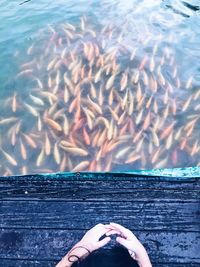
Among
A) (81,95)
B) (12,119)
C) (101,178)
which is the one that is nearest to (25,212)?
(101,178)

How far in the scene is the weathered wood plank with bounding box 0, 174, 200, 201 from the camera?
10.8 ft

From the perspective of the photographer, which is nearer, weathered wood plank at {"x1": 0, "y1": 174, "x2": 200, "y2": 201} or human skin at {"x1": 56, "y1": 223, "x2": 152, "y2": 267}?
human skin at {"x1": 56, "y1": 223, "x2": 152, "y2": 267}

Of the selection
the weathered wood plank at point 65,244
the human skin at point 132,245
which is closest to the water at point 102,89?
the weathered wood plank at point 65,244

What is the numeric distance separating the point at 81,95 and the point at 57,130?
823mm

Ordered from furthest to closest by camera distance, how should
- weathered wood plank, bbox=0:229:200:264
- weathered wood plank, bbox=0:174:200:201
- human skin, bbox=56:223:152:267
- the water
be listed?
the water → weathered wood plank, bbox=0:174:200:201 → weathered wood plank, bbox=0:229:200:264 → human skin, bbox=56:223:152:267

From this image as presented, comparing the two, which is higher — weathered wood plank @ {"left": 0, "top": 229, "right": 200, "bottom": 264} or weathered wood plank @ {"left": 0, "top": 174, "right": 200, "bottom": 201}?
weathered wood plank @ {"left": 0, "top": 174, "right": 200, "bottom": 201}

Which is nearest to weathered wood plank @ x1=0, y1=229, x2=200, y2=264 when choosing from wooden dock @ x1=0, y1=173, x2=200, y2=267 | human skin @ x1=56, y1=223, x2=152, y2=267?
wooden dock @ x1=0, y1=173, x2=200, y2=267

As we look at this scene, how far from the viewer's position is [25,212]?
3.26 m

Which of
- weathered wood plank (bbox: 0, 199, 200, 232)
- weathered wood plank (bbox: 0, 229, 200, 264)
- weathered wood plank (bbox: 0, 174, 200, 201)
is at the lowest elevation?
weathered wood plank (bbox: 0, 229, 200, 264)

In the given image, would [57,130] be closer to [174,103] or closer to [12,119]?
[12,119]

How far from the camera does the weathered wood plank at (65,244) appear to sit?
2.81 m

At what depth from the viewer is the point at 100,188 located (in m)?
3.40

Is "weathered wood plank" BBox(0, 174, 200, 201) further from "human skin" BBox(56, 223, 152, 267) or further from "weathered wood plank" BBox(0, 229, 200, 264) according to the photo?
"human skin" BBox(56, 223, 152, 267)

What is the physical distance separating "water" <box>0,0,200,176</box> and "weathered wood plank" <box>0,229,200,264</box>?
1220mm
